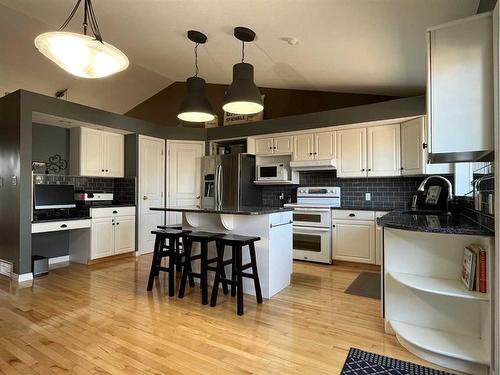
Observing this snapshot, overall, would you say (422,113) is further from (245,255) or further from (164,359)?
(164,359)

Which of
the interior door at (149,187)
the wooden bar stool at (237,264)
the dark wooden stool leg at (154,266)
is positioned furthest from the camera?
the interior door at (149,187)

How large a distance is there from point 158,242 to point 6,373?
5.67 feet

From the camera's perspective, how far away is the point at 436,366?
1.85 m

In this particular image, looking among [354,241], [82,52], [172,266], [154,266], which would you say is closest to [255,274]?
[172,266]

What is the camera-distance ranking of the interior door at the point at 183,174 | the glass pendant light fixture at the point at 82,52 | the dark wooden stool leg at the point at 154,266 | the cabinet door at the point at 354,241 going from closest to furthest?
1. the glass pendant light fixture at the point at 82,52
2. the dark wooden stool leg at the point at 154,266
3. the cabinet door at the point at 354,241
4. the interior door at the point at 183,174

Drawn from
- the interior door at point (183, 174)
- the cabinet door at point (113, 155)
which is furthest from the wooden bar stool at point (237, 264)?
the cabinet door at point (113, 155)

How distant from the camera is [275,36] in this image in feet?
10.4

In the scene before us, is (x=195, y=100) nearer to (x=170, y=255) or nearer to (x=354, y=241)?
(x=170, y=255)

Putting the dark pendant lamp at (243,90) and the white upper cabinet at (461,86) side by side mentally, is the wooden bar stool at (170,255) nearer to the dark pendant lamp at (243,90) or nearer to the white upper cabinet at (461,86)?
the dark pendant lamp at (243,90)

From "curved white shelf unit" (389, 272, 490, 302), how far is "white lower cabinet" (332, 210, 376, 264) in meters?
2.01

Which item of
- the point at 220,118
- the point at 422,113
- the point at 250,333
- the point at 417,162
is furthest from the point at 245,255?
the point at 220,118

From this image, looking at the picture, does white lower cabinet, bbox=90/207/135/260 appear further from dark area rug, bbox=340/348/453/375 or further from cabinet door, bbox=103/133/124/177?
dark area rug, bbox=340/348/453/375

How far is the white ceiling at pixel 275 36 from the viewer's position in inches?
97.5

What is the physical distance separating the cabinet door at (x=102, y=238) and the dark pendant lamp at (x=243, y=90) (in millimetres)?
2816
